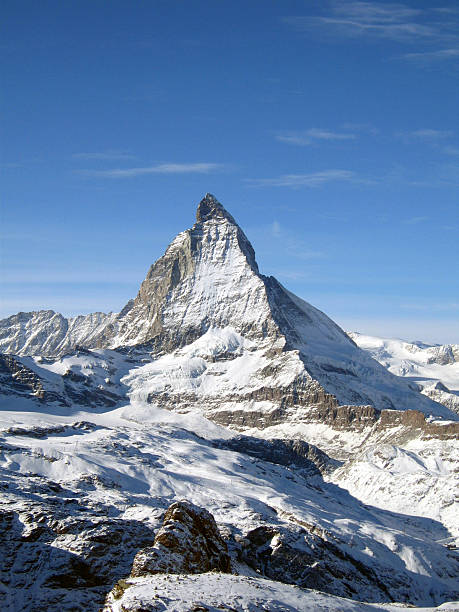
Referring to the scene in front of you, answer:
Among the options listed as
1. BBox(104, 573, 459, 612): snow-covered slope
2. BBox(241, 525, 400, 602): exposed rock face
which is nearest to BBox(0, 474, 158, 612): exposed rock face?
BBox(104, 573, 459, 612): snow-covered slope

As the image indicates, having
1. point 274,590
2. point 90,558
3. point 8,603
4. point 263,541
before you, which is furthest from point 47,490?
point 274,590

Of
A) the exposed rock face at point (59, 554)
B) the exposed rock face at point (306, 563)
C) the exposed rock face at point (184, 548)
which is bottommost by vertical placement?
the exposed rock face at point (306, 563)

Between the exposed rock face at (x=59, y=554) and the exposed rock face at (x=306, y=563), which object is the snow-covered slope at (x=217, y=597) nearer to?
the exposed rock face at (x=59, y=554)

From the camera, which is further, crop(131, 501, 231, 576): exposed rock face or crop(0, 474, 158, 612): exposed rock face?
crop(0, 474, 158, 612): exposed rock face

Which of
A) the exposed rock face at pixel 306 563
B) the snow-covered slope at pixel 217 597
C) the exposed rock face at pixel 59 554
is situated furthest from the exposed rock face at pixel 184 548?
the exposed rock face at pixel 306 563

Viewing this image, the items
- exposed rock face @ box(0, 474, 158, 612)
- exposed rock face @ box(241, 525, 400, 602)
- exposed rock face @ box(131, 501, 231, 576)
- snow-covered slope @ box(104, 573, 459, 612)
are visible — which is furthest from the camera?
exposed rock face @ box(241, 525, 400, 602)

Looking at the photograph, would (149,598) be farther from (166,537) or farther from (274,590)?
(166,537)

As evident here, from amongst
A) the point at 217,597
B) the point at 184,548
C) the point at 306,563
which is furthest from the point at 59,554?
the point at 306,563

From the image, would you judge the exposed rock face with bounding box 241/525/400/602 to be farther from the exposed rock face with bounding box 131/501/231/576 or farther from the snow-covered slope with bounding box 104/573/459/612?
the snow-covered slope with bounding box 104/573/459/612

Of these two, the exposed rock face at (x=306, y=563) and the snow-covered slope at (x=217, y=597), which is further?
the exposed rock face at (x=306, y=563)
